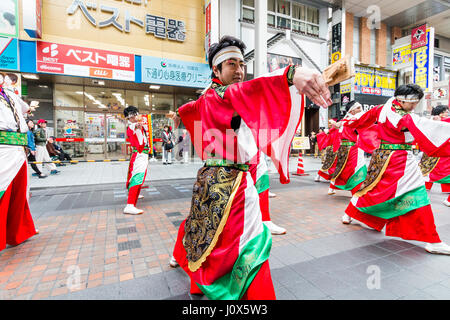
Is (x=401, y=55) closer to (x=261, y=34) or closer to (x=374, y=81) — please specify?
(x=374, y=81)

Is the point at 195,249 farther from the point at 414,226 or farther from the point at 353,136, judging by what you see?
the point at 353,136

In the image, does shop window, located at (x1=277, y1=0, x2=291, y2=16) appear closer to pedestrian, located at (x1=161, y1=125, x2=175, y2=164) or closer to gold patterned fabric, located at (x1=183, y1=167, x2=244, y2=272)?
pedestrian, located at (x1=161, y1=125, x2=175, y2=164)

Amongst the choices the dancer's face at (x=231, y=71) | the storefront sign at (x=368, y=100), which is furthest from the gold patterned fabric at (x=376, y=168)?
the storefront sign at (x=368, y=100)

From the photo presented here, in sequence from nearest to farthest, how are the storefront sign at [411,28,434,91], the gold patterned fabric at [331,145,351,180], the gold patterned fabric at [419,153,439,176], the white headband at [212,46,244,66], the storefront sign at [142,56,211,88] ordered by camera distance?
the white headband at [212,46,244,66] < the gold patterned fabric at [331,145,351,180] < the gold patterned fabric at [419,153,439,176] < the storefront sign at [142,56,211,88] < the storefront sign at [411,28,434,91]

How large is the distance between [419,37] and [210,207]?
19880mm

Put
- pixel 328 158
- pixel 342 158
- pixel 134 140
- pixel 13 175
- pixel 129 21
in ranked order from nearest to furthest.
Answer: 1. pixel 13 175
2. pixel 134 140
3. pixel 342 158
4. pixel 328 158
5. pixel 129 21

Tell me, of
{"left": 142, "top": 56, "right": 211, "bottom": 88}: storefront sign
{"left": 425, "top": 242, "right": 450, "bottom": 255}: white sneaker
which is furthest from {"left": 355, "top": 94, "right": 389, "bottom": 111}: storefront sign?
{"left": 425, "top": 242, "right": 450, "bottom": 255}: white sneaker

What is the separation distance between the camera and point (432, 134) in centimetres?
243

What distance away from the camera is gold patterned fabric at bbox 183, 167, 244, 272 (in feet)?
4.40

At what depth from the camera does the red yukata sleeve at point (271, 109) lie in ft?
3.70

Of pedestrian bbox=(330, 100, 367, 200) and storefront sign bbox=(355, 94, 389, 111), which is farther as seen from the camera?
storefront sign bbox=(355, 94, 389, 111)

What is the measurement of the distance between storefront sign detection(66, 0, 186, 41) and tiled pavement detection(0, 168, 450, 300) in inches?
375

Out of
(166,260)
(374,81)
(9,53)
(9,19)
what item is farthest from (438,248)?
(374,81)
